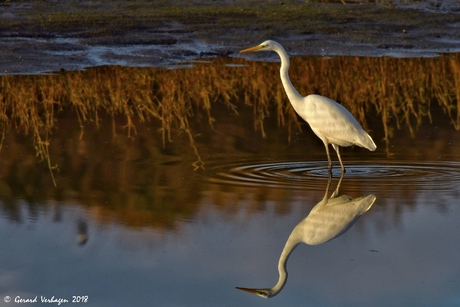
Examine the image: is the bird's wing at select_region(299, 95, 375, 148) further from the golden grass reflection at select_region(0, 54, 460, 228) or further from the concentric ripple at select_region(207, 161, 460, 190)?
the golden grass reflection at select_region(0, 54, 460, 228)

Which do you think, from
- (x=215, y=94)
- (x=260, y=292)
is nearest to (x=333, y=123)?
(x=215, y=94)

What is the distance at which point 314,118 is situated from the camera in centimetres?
738

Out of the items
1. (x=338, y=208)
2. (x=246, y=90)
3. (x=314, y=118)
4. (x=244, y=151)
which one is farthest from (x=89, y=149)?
(x=246, y=90)

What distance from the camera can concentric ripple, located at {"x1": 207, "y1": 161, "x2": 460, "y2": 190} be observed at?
643cm

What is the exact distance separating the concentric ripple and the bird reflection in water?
43 cm

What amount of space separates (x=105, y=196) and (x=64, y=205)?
344 millimetres

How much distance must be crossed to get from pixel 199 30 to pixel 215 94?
471cm

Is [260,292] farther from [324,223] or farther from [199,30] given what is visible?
[199,30]

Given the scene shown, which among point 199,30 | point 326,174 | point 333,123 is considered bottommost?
point 326,174

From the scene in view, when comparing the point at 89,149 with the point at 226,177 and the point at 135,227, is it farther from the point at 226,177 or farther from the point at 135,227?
the point at 135,227

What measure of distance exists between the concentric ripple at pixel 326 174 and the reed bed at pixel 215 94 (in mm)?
416

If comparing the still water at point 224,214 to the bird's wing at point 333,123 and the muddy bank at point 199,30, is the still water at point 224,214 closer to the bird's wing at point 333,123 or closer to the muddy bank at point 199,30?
the bird's wing at point 333,123

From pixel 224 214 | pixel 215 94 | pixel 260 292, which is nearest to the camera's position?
pixel 260 292

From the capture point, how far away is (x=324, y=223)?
5293 mm
